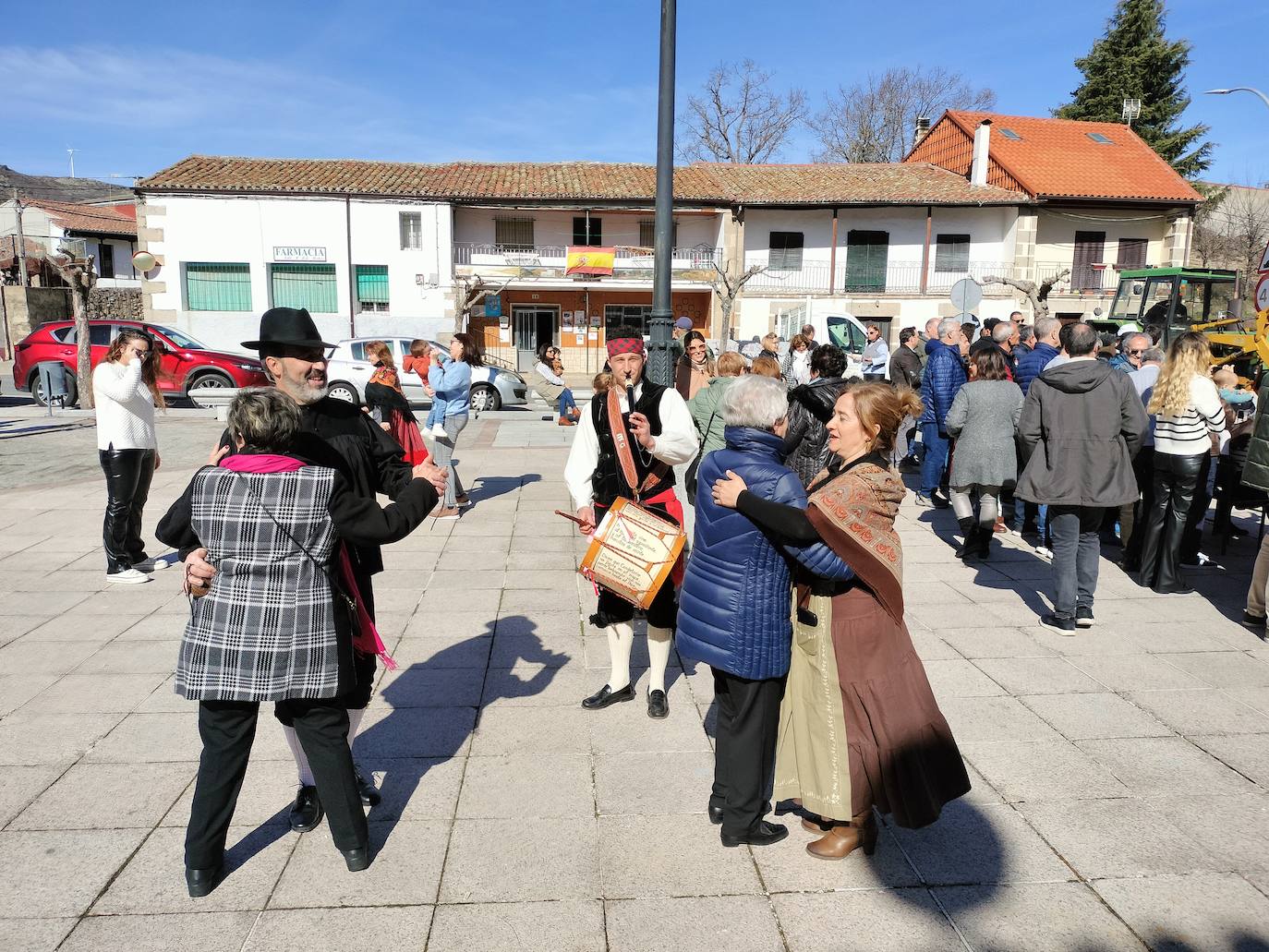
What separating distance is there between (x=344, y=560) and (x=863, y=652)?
172 centimetres

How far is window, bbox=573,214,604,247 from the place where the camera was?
32.0m

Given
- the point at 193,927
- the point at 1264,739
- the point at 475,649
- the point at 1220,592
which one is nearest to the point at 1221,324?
the point at 1220,592

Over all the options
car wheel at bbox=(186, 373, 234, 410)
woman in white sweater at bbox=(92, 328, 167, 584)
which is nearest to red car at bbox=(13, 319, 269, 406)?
car wheel at bbox=(186, 373, 234, 410)

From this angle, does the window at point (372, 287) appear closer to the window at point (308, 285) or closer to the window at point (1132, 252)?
the window at point (308, 285)

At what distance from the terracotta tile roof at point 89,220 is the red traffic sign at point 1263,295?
145 feet

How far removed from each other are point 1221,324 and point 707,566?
15.5 metres

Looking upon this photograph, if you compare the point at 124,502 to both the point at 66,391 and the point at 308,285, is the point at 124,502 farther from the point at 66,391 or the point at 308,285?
the point at 308,285

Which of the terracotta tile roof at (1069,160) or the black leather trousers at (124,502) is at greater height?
the terracotta tile roof at (1069,160)

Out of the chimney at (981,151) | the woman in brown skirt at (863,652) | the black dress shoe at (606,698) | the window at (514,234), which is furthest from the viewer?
the chimney at (981,151)

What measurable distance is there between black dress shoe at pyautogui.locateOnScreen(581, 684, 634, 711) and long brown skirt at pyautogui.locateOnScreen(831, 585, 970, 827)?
1.60 m

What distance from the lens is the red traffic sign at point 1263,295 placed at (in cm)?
776

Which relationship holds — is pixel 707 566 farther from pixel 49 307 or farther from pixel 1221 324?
pixel 49 307

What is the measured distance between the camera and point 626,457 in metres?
4.05

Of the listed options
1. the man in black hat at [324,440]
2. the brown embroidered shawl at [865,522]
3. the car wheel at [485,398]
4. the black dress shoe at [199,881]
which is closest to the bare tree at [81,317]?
the car wheel at [485,398]
